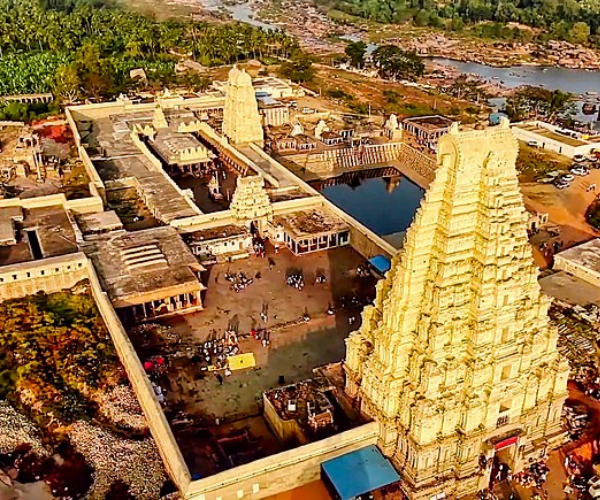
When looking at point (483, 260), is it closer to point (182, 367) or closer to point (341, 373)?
point (341, 373)

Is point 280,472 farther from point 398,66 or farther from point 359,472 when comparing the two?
point 398,66

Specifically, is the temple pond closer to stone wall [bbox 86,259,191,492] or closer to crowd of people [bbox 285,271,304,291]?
crowd of people [bbox 285,271,304,291]

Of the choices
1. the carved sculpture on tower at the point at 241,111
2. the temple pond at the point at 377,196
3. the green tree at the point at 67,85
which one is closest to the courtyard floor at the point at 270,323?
the temple pond at the point at 377,196

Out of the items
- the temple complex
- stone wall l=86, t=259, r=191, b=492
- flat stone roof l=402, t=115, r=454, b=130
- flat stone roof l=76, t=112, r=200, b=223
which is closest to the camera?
the temple complex

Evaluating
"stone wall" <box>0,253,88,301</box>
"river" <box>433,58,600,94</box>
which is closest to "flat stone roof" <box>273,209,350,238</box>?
"stone wall" <box>0,253,88,301</box>

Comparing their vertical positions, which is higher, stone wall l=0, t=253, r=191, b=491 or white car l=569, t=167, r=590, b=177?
stone wall l=0, t=253, r=191, b=491

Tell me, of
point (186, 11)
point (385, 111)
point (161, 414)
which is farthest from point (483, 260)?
point (186, 11)

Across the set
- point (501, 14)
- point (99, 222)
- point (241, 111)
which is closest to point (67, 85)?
point (241, 111)
